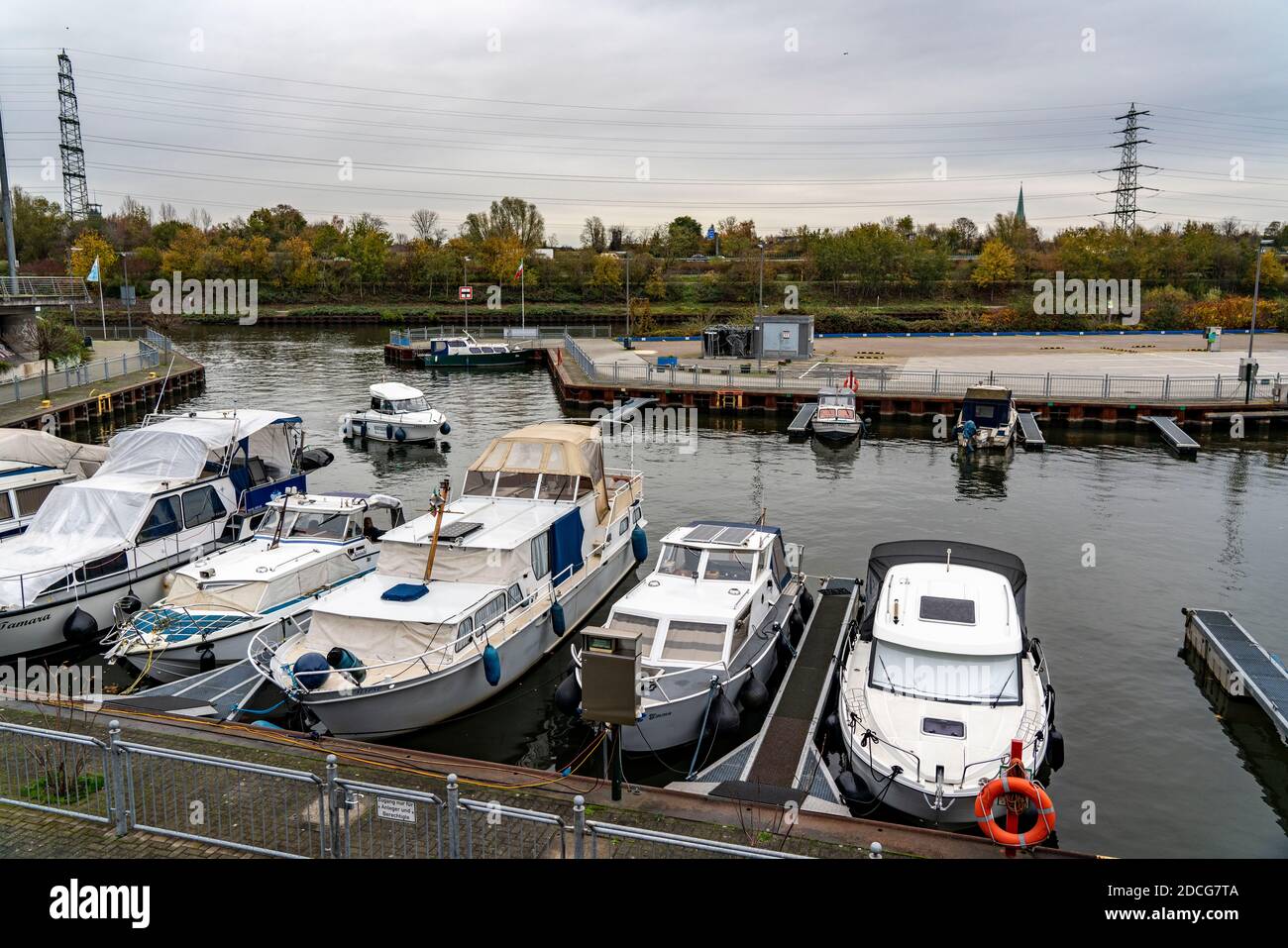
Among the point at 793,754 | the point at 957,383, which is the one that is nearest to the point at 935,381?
the point at 957,383

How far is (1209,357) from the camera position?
239 feet

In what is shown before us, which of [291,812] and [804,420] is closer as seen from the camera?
[291,812]

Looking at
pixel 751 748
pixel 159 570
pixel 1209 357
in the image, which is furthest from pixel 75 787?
pixel 1209 357

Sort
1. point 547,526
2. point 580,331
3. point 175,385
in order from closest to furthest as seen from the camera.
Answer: point 547,526 < point 175,385 < point 580,331

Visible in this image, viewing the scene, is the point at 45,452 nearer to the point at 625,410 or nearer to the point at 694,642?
the point at 694,642

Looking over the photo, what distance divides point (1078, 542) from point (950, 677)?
16.8 m

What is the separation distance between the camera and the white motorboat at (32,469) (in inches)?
994

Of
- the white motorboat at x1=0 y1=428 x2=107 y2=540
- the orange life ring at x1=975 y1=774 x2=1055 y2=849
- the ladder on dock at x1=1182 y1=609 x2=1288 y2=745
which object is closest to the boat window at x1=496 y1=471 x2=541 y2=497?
the white motorboat at x1=0 y1=428 x2=107 y2=540

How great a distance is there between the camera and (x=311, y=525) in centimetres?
2409

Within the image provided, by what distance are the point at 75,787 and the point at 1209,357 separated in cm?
7929

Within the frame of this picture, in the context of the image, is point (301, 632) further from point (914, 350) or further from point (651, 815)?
point (914, 350)

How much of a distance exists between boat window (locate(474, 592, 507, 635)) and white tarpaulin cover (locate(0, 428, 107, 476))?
15.4m

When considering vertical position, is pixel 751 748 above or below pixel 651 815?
below
